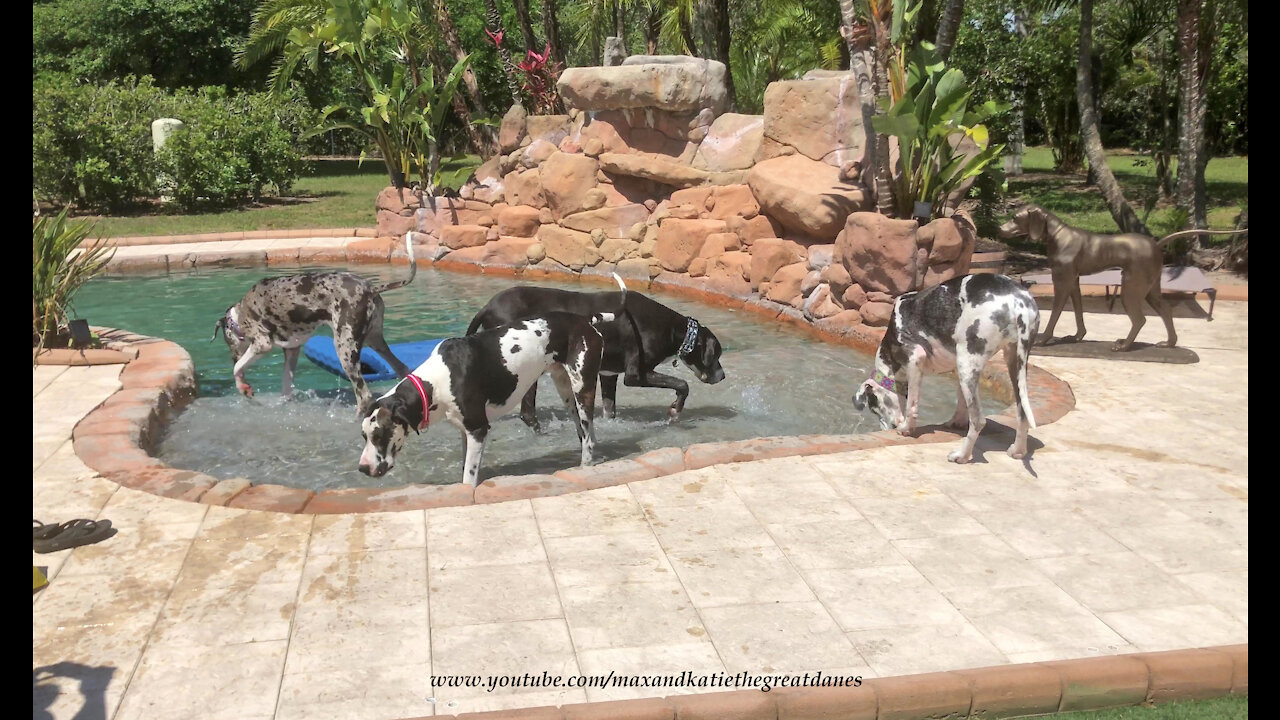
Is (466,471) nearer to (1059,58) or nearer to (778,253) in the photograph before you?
(778,253)

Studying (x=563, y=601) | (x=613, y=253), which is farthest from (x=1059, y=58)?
(x=563, y=601)

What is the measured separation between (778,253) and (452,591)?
911cm

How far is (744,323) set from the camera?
12.9 metres

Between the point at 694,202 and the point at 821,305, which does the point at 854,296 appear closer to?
the point at 821,305

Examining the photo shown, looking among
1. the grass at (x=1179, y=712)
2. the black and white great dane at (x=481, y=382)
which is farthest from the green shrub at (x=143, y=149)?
A: the grass at (x=1179, y=712)

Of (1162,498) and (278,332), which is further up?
(278,332)

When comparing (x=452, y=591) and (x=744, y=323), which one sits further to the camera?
(x=744, y=323)

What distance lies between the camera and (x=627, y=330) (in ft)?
28.0

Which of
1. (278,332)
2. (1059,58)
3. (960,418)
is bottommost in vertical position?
(960,418)

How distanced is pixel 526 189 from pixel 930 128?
7.73 metres

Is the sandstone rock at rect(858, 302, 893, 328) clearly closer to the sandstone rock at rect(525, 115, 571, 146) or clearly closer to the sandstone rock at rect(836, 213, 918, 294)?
the sandstone rock at rect(836, 213, 918, 294)

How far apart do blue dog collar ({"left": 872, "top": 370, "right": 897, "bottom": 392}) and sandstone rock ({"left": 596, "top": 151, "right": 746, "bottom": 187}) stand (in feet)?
26.0

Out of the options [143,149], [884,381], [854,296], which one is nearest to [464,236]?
[854,296]

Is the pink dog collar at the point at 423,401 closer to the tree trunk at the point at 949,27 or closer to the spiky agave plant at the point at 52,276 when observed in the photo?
the spiky agave plant at the point at 52,276
